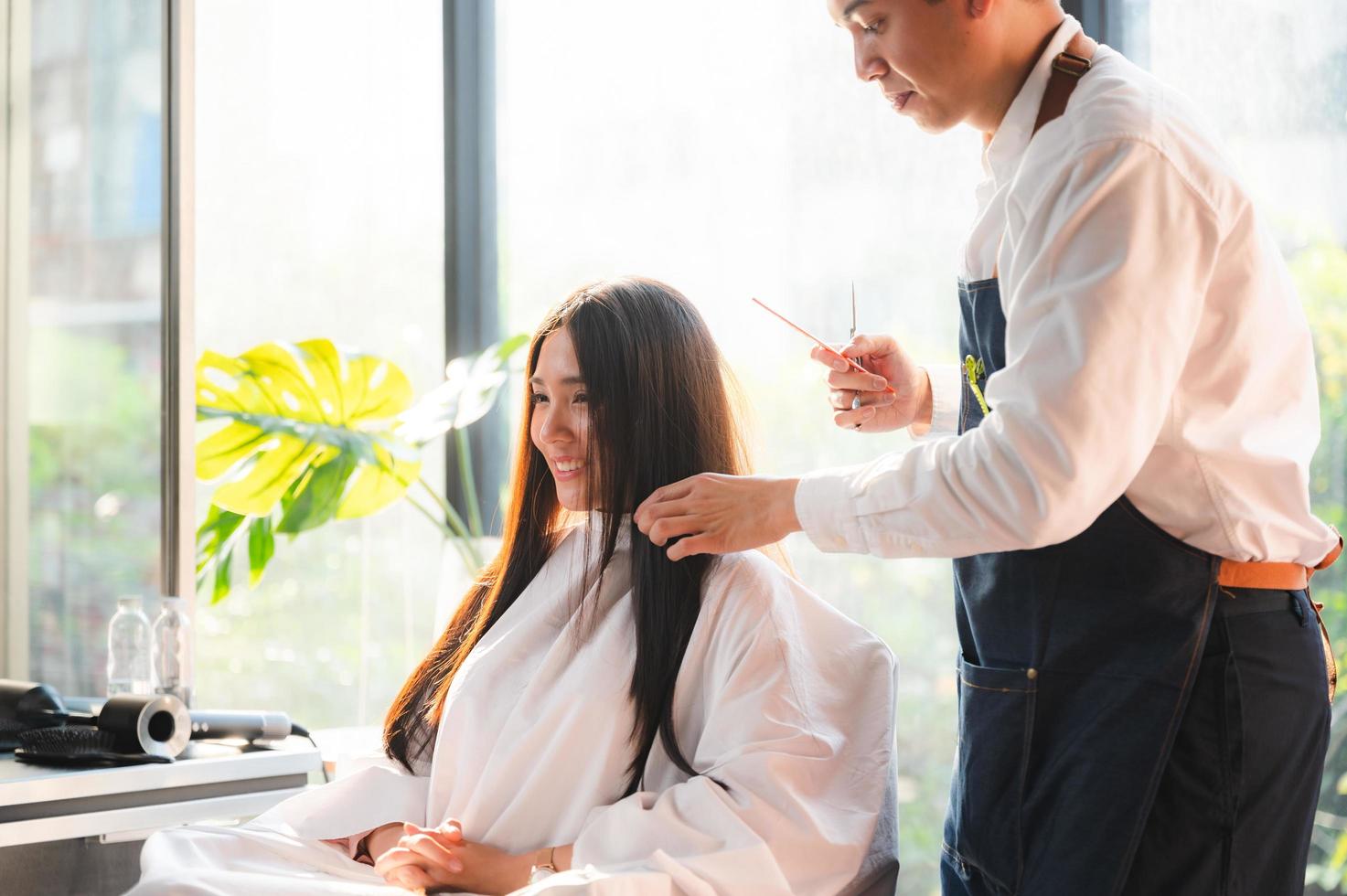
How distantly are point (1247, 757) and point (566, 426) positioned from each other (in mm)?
947

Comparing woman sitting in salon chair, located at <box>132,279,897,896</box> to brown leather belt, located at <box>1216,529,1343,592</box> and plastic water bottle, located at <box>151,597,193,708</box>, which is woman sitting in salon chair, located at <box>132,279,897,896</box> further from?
plastic water bottle, located at <box>151,597,193,708</box>

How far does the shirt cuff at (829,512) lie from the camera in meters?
1.18

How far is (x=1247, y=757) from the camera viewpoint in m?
1.13

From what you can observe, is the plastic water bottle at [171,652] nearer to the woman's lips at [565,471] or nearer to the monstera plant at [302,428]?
the monstera plant at [302,428]

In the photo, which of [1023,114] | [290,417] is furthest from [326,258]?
[1023,114]

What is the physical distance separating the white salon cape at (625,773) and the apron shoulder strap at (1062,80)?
0.68m

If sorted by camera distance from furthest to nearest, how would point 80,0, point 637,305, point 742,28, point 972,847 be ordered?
1. point 742,28
2. point 80,0
3. point 637,305
4. point 972,847

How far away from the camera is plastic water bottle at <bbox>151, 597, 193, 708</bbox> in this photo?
7.40ft

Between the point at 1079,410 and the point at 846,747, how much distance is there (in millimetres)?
623

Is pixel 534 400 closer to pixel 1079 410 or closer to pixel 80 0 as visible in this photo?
pixel 1079 410

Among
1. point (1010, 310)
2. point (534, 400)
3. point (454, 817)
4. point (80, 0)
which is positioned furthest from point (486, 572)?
point (80, 0)

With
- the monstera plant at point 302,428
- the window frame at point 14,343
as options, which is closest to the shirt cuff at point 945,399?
the monstera plant at point 302,428

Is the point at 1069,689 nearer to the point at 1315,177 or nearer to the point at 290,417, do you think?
the point at 1315,177

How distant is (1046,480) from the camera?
103 cm
